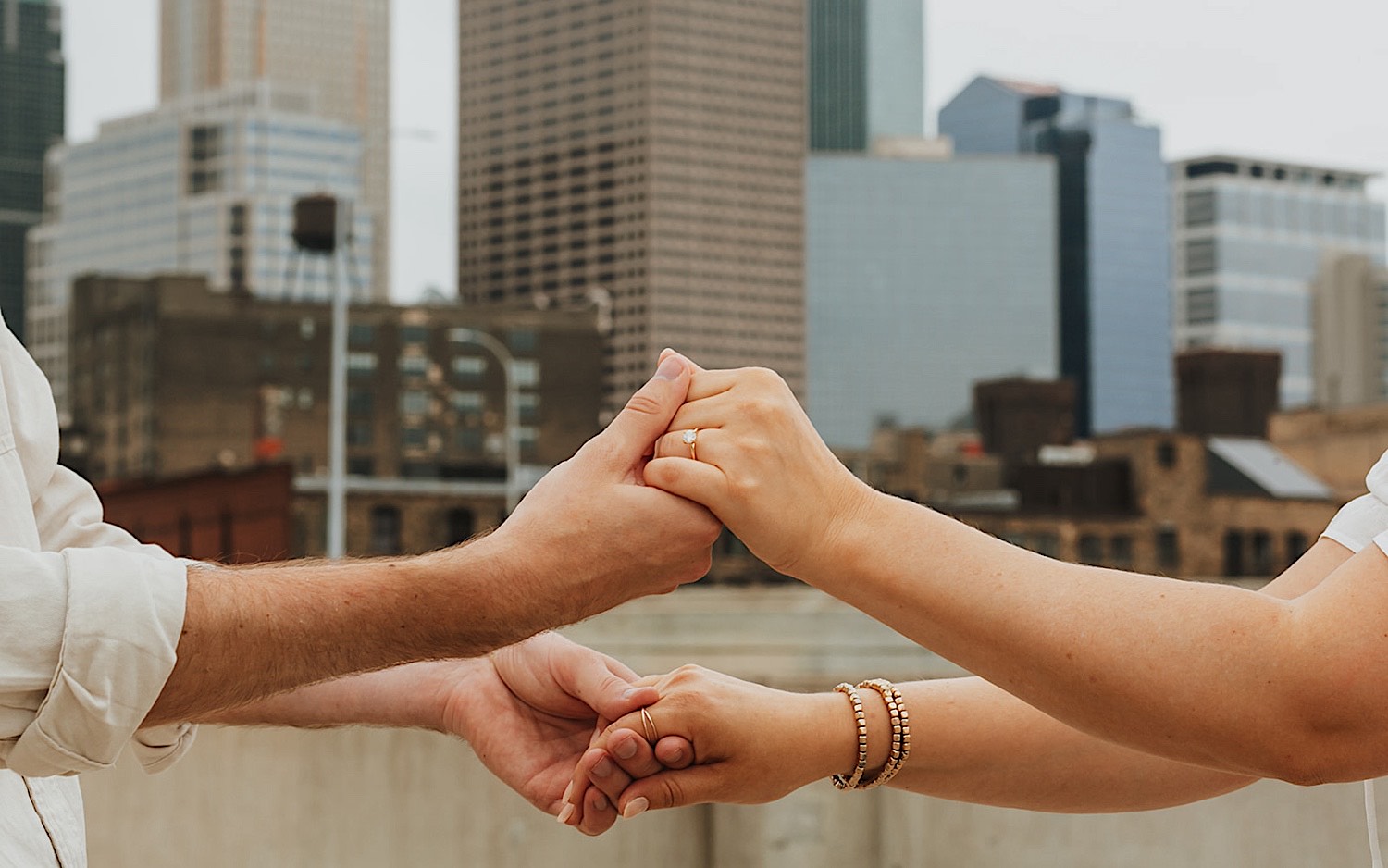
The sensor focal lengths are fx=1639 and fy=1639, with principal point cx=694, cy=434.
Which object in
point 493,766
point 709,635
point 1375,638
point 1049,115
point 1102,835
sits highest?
point 1049,115

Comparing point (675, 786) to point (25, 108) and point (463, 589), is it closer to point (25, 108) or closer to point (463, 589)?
point (463, 589)

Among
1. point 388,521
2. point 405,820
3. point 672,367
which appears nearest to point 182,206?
point 388,521

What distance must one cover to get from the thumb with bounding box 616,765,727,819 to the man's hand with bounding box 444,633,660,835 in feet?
0.47

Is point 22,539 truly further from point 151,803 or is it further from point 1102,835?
point 1102,835

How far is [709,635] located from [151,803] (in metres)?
12.9

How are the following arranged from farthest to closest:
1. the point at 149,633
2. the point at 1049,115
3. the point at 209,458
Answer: the point at 1049,115 < the point at 209,458 < the point at 149,633

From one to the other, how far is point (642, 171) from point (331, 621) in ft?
553

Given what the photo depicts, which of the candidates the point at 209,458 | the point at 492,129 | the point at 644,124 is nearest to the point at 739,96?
the point at 644,124

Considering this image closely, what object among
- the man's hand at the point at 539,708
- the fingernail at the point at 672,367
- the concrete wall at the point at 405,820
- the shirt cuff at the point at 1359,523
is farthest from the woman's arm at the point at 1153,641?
the concrete wall at the point at 405,820

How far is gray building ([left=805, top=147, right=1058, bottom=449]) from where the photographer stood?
155250 millimetres

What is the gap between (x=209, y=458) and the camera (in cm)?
7831

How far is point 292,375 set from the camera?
79.2 m

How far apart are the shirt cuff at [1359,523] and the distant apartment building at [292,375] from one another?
236 feet

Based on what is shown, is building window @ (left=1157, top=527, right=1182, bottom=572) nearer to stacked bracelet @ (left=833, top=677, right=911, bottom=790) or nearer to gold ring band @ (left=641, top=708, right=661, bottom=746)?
stacked bracelet @ (left=833, top=677, right=911, bottom=790)
